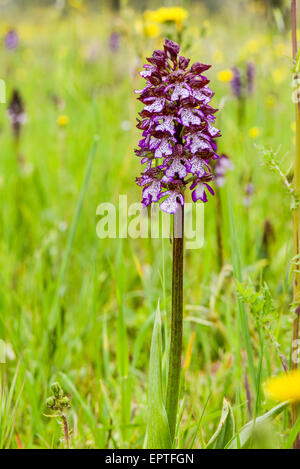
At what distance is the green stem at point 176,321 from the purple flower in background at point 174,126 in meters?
0.06

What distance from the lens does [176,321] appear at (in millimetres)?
977

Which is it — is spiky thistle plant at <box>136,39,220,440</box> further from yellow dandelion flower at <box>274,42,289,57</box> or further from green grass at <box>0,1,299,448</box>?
yellow dandelion flower at <box>274,42,289,57</box>

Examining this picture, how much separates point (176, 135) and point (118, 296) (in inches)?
20.9

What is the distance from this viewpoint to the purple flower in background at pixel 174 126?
0.91 m

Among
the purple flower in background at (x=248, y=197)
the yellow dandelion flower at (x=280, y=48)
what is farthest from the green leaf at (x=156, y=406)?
the yellow dandelion flower at (x=280, y=48)

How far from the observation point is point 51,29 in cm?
751

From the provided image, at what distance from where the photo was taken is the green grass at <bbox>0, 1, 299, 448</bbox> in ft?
4.24

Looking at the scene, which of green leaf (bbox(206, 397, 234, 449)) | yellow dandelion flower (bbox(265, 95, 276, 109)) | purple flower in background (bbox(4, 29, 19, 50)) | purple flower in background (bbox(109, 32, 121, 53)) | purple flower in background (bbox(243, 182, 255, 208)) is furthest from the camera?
purple flower in background (bbox(109, 32, 121, 53))

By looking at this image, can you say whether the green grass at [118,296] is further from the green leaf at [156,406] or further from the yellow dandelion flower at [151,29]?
the yellow dandelion flower at [151,29]

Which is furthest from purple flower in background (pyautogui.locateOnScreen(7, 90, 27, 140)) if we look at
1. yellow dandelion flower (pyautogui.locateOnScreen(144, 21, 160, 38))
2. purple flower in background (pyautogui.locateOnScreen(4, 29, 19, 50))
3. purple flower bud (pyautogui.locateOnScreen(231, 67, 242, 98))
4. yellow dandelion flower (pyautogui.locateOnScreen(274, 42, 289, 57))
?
purple flower in background (pyautogui.locateOnScreen(4, 29, 19, 50))

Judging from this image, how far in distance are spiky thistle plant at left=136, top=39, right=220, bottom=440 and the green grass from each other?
102 millimetres

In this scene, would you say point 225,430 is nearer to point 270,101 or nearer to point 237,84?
point 237,84

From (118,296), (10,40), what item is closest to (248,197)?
(118,296)
